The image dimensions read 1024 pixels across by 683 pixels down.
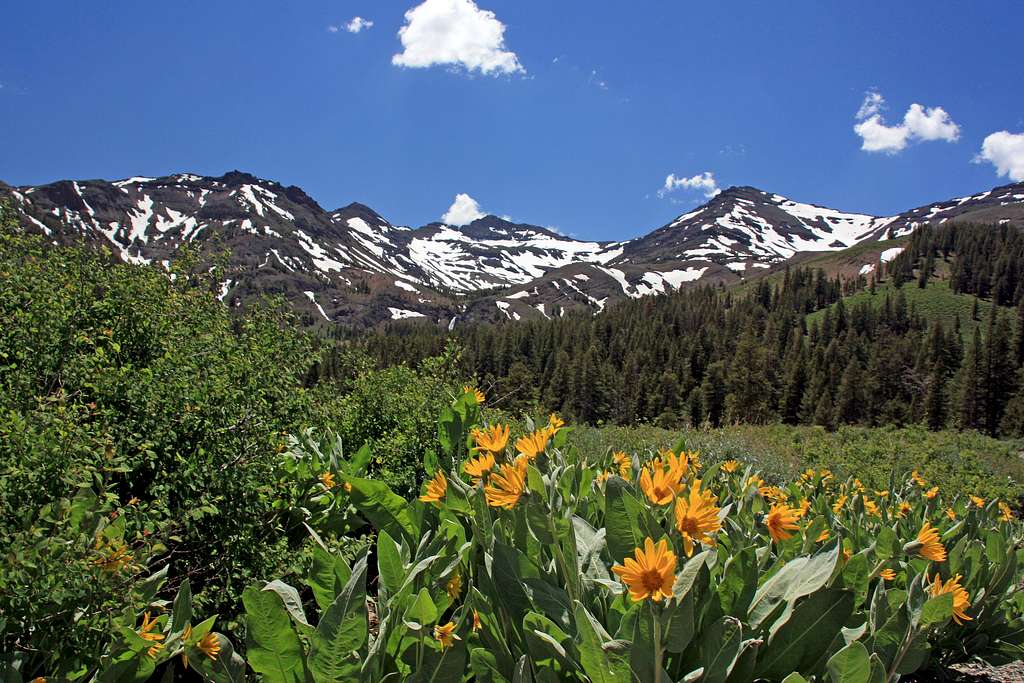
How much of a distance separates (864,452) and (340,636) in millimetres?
27572

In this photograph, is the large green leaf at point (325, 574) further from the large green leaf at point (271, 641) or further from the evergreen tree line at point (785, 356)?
the evergreen tree line at point (785, 356)

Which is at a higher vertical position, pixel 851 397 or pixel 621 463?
pixel 621 463

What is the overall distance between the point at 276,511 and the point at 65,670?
168 centimetres

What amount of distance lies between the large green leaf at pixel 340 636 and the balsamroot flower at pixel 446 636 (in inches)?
8.3

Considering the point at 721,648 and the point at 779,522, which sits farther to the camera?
the point at 779,522

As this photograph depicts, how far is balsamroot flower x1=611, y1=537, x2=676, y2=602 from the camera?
1.15 m

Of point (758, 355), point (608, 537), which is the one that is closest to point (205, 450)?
point (608, 537)

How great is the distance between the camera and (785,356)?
8238 cm

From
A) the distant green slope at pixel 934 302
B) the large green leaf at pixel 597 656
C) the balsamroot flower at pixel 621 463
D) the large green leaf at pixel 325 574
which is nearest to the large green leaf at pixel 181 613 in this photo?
the large green leaf at pixel 325 574

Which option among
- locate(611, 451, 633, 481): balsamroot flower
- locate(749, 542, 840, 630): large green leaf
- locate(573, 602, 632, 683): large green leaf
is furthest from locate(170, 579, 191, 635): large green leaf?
locate(611, 451, 633, 481): balsamroot flower

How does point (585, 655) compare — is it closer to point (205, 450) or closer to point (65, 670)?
point (65, 670)

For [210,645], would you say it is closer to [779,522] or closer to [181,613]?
[181,613]

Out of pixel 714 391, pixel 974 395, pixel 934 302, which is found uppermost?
pixel 934 302

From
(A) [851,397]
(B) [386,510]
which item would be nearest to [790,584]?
(B) [386,510]
